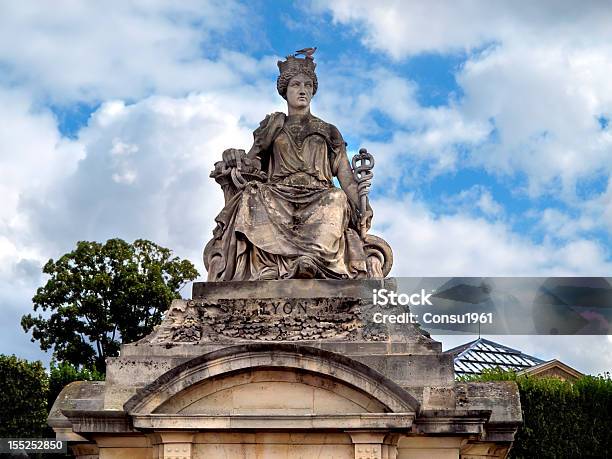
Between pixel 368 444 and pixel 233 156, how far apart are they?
630 cm

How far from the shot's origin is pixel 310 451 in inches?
643

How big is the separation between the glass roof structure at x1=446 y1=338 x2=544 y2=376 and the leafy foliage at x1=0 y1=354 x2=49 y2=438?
20327mm

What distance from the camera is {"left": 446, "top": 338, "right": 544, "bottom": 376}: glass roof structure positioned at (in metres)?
48.2

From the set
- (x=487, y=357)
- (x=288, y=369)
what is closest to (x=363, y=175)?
(x=288, y=369)

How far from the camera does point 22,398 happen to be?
102 ft

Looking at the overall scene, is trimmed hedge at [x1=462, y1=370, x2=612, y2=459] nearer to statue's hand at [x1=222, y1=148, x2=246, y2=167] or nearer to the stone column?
statue's hand at [x1=222, y1=148, x2=246, y2=167]

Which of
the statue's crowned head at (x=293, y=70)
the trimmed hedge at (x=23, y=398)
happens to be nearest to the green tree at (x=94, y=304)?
the trimmed hedge at (x=23, y=398)

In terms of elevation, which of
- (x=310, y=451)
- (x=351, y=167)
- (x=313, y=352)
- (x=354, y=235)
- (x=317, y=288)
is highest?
(x=351, y=167)

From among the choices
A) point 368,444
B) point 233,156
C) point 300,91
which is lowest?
point 368,444

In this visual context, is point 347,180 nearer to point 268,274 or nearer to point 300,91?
point 300,91

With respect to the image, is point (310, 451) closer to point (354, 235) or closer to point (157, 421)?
point (157, 421)

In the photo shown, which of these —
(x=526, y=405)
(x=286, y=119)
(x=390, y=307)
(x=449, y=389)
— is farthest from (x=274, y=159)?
(x=526, y=405)

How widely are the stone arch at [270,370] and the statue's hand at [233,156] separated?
15.3 feet

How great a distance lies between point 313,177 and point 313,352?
174 inches
